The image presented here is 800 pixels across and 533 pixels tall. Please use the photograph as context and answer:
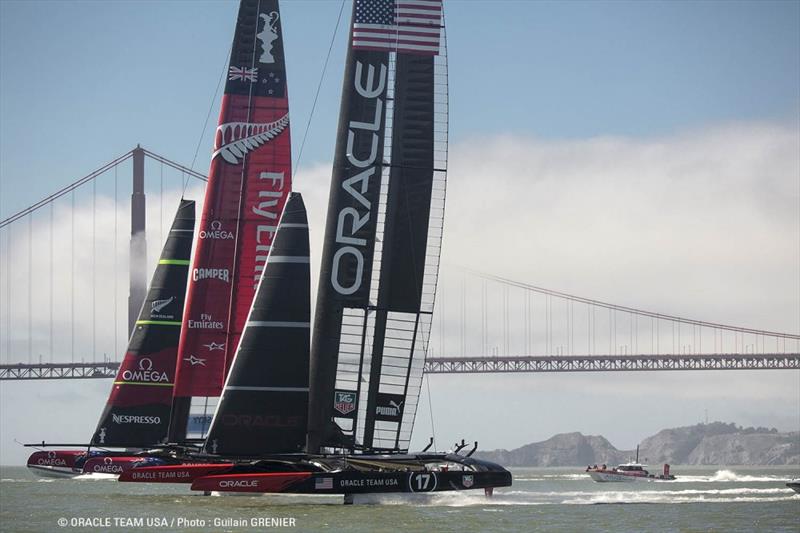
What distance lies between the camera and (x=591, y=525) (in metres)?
16.2

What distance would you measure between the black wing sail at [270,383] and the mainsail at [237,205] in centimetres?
427

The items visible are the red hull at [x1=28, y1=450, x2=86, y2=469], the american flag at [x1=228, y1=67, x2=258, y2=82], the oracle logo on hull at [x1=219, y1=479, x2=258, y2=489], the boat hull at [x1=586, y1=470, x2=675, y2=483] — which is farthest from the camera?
the boat hull at [x1=586, y1=470, x2=675, y2=483]

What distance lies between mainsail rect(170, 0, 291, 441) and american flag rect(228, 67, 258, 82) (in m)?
A: 0.02

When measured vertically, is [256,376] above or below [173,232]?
below

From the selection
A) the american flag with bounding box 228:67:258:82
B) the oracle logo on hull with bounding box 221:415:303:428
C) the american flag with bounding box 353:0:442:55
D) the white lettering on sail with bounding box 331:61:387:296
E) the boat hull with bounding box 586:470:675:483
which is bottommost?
the boat hull with bounding box 586:470:675:483

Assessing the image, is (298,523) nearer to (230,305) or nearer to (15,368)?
(230,305)

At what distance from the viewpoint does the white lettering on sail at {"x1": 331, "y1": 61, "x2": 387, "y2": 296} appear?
17.2 meters

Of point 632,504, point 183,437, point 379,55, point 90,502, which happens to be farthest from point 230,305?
point 632,504

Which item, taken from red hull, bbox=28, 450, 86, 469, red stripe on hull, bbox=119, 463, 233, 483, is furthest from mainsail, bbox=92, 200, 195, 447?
red stripe on hull, bbox=119, 463, 233, 483

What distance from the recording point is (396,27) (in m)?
17.5

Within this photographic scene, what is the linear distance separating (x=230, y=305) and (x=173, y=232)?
3127 millimetres

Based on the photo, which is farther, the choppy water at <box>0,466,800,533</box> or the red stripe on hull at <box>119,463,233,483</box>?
the red stripe on hull at <box>119,463,233,483</box>

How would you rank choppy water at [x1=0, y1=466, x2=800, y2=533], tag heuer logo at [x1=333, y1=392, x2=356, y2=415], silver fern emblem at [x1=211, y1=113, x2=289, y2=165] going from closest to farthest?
choppy water at [x1=0, y1=466, x2=800, y2=533]
tag heuer logo at [x1=333, y1=392, x2=356, y2=415]
silver fern emblem at [x1=211, y1=113, x2=289, y2=165]

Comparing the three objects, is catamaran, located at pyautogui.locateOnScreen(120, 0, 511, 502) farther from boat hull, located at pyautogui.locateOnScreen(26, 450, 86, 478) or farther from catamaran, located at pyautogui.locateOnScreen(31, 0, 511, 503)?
boat hull, located at pyautogui.locateOnScreen(26, 450, 86, 478)
